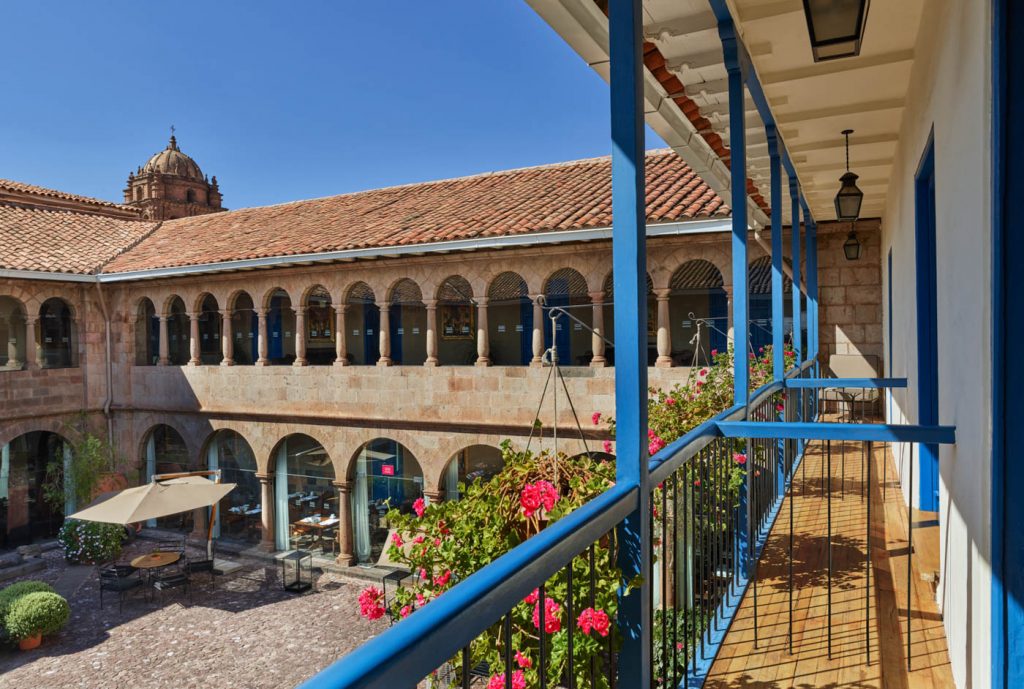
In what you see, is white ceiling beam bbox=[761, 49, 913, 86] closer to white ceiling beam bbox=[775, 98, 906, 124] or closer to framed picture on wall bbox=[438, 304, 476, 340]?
white ceiling beam bbox=[775, 98, 906, 124]

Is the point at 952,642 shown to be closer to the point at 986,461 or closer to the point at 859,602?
the point at 859,602

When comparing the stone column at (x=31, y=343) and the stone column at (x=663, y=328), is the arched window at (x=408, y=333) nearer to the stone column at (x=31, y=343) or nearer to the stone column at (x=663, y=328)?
the stone column at (x=31, y=343)

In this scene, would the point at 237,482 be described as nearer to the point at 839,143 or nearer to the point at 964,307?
the point at 839,143

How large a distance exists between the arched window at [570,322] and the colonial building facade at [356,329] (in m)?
0.07

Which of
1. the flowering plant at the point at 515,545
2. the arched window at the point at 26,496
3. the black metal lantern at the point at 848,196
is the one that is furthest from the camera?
the arched window at the point at 26,496

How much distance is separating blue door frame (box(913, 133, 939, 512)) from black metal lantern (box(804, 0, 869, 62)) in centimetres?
181

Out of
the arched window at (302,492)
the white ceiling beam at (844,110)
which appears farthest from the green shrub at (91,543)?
the white ceiling beam at (844,110)

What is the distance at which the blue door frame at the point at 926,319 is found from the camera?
3.94m

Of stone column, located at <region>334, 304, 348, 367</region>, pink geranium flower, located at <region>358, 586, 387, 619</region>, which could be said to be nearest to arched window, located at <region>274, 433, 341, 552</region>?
stone column, located at <region>334, 304, 348, 367</region>

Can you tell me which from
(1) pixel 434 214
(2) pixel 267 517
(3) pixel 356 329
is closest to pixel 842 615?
(1) pixel 434 214

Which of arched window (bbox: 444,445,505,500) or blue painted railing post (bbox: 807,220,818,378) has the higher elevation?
blue painted railing post (bbox: 807,220,818,378)

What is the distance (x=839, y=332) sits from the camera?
32.5 ft

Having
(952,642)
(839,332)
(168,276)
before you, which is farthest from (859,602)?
(168,276)

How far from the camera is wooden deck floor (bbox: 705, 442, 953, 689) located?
2.51 metres
